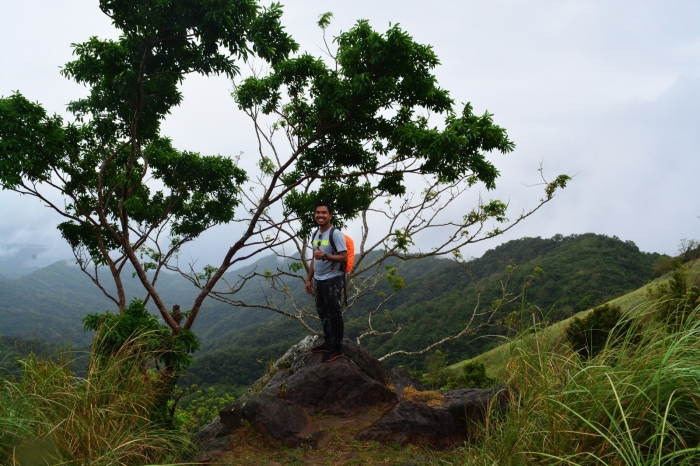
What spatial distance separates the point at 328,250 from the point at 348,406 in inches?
80.1

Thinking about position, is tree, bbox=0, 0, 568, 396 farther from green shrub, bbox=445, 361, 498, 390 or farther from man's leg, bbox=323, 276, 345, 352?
green shrub, bbox=445, 361, 498, 390

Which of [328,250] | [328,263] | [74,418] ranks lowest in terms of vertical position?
[74,418]

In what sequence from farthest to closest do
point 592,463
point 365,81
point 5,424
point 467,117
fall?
point 467,117 → point 365,81 → point 5,424 → point 592,463

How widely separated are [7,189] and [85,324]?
10.9 ft

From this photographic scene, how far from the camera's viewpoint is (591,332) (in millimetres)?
2822

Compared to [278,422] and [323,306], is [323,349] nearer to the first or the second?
[323,306]

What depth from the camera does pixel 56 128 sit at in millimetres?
8086

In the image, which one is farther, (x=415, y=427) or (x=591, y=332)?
(x=415, y=427)

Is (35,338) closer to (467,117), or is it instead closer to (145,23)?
(145,23)

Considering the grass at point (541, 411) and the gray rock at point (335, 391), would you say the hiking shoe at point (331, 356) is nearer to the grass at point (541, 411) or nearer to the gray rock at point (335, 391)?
the gray rock at point (335, 391)

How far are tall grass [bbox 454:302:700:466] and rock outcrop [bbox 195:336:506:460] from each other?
1.05 m

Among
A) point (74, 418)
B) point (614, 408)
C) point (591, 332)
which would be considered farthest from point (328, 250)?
point (614, 408)

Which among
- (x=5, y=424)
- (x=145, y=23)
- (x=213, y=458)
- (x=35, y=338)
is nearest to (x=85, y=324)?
(x=35, y=338)

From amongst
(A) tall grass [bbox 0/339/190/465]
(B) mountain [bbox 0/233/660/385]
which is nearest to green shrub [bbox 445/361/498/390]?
(B) mountain [bbox 0/233/660/385]
